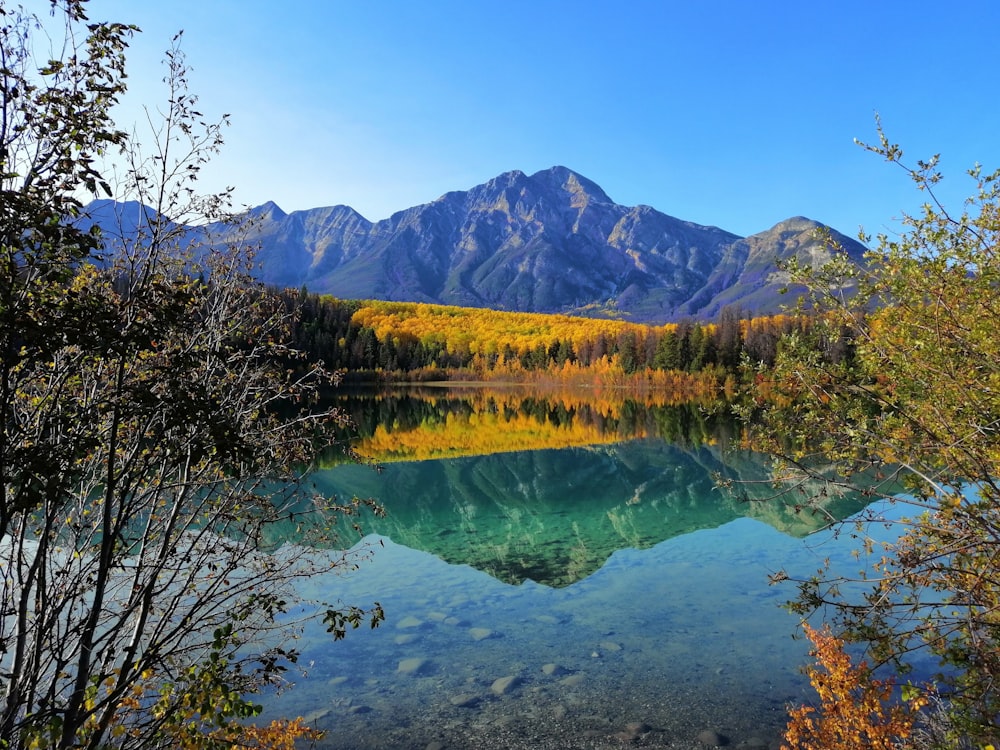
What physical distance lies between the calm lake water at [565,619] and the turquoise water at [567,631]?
45 millimetres

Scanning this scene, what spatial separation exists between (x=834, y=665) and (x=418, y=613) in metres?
10.1

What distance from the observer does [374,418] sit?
6931cm

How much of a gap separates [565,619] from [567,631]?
A: 2.70ft

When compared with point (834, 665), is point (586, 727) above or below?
below

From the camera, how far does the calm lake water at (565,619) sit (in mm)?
10039

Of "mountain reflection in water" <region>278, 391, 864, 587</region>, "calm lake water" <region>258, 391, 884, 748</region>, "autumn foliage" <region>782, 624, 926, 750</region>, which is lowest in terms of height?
"mountain reflection in water" <region>278, 391, 864, 587</region>

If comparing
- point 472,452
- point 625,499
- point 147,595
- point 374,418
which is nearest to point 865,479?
point 625,499

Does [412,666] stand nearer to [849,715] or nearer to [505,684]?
[505,684]

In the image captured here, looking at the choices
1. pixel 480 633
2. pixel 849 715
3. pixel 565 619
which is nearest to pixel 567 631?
pixel 565 619

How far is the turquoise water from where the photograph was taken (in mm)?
9984

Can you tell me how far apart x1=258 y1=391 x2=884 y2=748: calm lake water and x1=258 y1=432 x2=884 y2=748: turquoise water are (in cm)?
5

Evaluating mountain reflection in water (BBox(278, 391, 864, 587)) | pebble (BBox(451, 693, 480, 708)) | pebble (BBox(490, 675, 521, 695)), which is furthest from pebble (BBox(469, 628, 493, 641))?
mountain reflection in water (BBox(278, 391, 864, 587))

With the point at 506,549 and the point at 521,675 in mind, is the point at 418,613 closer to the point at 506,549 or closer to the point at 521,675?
the point at 521,675

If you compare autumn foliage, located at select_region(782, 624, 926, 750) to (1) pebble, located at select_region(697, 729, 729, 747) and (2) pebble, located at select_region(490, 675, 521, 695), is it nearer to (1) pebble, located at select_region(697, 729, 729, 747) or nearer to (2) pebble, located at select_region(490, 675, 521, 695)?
(1) pebble, located at select_region(697, 729, 729, 747)
